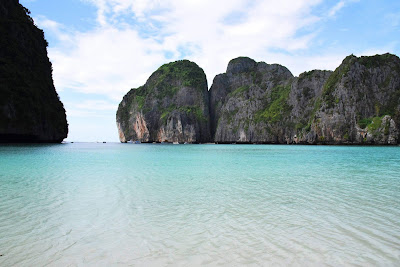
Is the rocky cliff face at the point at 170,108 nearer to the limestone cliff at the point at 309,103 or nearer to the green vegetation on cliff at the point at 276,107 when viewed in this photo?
the limestone cliff at the point at 309,103

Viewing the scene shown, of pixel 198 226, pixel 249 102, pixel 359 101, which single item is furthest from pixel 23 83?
pixel 249 102

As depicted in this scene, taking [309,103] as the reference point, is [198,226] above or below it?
below

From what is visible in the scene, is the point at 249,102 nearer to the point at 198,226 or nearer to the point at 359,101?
the point at 359,101

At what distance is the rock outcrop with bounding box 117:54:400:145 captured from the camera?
73312 mm

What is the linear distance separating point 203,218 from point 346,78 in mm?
83275

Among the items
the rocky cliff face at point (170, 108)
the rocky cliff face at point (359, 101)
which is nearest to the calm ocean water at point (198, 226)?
the rocky cliff face at point (359, 101)

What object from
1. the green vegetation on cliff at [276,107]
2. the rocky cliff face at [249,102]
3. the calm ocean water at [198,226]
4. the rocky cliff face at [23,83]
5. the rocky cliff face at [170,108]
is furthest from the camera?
the rocky cliff face at [170,108]

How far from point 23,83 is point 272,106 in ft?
292

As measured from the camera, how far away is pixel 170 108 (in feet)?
445

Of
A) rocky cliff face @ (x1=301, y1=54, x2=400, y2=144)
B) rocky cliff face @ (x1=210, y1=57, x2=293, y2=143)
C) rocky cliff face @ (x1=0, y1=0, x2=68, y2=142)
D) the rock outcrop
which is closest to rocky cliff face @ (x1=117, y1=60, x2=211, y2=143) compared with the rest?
the rock outcrop

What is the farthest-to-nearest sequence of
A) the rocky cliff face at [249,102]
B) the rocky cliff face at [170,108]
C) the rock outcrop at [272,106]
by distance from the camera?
the rocky cliff face at [170,108] < the rocky cliff face at [249,102] < the rock outcrop at [272,106]

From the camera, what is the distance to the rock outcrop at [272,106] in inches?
2886

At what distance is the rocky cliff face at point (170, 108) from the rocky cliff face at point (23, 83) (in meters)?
66.2

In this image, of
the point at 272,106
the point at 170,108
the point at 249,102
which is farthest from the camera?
the point at 170,108
